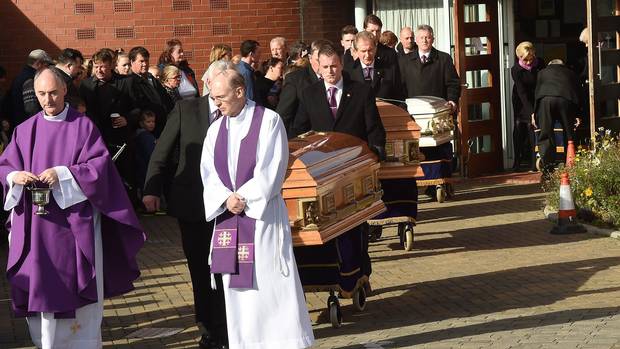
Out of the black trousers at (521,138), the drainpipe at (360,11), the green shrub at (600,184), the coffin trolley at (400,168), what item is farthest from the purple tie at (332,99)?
the drainpipe at (360,11)

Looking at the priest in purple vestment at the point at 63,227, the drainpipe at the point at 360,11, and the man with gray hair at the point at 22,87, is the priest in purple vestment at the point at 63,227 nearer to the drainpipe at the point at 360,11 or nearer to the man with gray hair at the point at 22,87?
the man with gray hair at the point at 22,87

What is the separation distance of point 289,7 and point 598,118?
5.20 m

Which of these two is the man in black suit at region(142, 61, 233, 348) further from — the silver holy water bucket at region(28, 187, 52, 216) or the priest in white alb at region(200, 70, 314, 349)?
the silver holy water bucket at region(28, 187, 52, 216)

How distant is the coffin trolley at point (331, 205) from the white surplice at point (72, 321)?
144cm

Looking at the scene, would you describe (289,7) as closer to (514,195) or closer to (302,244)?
(514,195)

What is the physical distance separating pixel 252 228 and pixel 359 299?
2396mm

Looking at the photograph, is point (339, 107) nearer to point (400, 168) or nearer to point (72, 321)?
point (400, 168)

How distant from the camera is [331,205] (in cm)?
1077

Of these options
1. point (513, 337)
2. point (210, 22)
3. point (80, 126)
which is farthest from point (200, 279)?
point (210, 22)

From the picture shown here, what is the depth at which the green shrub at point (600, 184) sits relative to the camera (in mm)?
15234

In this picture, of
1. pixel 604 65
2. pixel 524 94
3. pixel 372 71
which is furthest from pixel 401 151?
pixel 524 94

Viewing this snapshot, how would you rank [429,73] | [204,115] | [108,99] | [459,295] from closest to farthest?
[204,115] → [459,295] → [108,99] → [429,73]

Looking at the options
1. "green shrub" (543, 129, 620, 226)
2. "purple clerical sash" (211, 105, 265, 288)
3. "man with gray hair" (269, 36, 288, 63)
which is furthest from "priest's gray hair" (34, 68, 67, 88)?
"man with gray hair" (269, 36, 288, 63)

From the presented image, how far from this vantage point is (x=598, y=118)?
1942 cm
